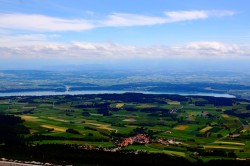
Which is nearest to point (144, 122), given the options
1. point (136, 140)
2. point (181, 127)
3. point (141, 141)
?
point (181, 127)

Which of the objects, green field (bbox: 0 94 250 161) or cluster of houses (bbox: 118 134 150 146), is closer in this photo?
cluster of houses (bbox: 118 134 150 146)

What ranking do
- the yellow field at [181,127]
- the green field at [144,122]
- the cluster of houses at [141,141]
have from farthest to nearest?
the yellow field at [181,127], the cluster of houses at [141,141], the green field at [144,122]

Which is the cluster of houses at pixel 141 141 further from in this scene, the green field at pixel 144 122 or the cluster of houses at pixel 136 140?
the green field at pixel 144 122

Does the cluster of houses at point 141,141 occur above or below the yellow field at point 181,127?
below

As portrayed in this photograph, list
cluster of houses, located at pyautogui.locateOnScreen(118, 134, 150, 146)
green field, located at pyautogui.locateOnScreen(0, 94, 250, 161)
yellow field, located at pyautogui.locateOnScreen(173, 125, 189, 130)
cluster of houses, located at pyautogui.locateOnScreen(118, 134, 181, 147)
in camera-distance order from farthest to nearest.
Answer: yellow field, located at pyautogui.locateOnScreen(173, 125, 189, 130)
cluster of houses, located at pyautogui.locateOnScreen(118, 134, 181, 147)
green field, located at pyautogui.locateOnScreen(0, 94, 250, 161)
cluster of houses, located at pyautogui.locateOnScreen(118, 134, 150, 146)

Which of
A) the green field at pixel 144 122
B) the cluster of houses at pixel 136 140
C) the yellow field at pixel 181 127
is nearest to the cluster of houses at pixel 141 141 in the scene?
the cluster of houses at pixel 136 140

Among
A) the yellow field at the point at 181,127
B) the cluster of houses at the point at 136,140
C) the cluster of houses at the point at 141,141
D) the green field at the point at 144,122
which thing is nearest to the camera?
the cluster of houses at the point at 136,140

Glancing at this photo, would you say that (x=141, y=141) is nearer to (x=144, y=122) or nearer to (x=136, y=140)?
(x=136, y=140)

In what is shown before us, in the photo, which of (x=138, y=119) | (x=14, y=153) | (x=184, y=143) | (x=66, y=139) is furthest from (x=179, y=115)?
(x=14, y=153)

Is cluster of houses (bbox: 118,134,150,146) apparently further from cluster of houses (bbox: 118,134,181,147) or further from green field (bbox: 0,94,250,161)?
green field (bbox: 0,94,250,161)

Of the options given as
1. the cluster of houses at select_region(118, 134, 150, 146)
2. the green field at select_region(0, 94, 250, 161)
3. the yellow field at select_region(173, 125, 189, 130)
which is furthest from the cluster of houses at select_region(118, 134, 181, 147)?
the yellow field at select_region(173, 125, 189, 130)

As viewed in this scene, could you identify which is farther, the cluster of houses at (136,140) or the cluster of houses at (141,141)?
the cluster of houses at (141,141)

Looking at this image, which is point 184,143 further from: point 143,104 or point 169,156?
point 143,104
